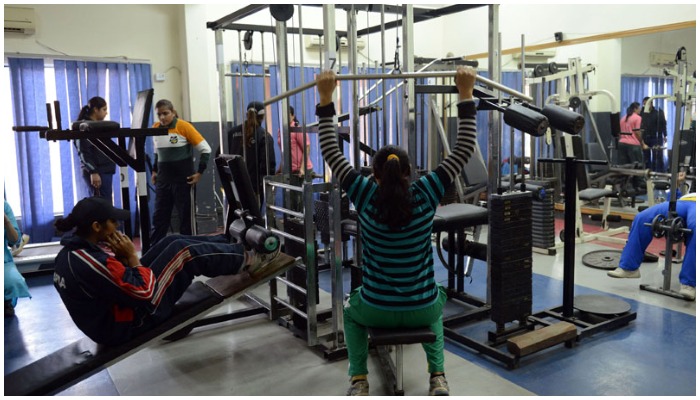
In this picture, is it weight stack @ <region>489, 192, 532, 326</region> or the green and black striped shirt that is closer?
the green and black striped shirt

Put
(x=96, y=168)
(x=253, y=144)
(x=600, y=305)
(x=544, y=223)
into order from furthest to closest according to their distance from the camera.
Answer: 1. (x=96, y=168)
2. (x=544, y=223)
3. (x=253, y=144)
4. (x=600, y=305)

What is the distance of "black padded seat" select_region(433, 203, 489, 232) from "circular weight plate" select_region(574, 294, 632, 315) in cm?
82

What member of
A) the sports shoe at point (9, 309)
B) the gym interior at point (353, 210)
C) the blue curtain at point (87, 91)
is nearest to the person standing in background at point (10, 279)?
the sports shoe at point (9, 309)

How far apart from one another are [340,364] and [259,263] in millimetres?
689

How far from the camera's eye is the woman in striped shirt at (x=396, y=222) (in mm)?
2248

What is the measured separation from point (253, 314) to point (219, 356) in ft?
2.14

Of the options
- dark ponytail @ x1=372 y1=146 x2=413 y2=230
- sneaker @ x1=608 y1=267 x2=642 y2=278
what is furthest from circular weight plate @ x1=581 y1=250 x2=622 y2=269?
dark ponytail @ x1=372 y1=146 x2=413 y2=230

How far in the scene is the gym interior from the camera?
2920 millimetres

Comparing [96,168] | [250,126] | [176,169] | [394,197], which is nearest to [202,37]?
[96,168]

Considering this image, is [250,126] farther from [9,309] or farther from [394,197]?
[394,197]

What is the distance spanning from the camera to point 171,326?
2.61m

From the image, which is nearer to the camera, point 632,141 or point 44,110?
point 44,110

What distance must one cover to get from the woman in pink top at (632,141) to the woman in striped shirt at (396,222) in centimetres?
486

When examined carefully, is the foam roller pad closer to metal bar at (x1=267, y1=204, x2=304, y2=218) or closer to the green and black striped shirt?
the green and black striped shirt
